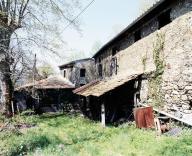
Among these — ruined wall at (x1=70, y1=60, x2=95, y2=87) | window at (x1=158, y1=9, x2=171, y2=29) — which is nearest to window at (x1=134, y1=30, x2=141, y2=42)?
window at (x1=158, y1=9, x2=171, y2=29)

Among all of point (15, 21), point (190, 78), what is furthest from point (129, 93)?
point (15, 21)

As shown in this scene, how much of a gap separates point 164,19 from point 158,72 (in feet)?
9.08

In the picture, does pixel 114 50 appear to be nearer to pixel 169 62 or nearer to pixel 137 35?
pixel 137 35

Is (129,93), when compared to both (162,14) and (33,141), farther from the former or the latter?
(33,141)

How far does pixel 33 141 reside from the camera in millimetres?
13391

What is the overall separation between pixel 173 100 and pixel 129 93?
193 inches

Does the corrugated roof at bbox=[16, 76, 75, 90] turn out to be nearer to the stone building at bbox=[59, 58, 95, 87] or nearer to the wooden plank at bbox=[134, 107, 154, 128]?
the stone building at bbox=[59, 58, 95, 87]

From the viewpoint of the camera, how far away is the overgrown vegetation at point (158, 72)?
587 inches

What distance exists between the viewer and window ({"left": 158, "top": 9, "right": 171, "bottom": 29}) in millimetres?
14586

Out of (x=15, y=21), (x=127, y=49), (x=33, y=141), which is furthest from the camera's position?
(x=15, y=21)

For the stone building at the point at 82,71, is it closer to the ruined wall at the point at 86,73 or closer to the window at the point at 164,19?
the ruined wall at the point at 86,73

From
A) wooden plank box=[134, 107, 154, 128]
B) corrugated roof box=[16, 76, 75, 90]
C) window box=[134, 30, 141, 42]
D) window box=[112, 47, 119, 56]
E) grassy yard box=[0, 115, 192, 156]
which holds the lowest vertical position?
grassy yard box=[0, 115, 192, 156]

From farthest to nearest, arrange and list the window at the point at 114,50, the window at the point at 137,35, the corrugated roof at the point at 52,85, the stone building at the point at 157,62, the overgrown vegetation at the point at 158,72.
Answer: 1. the corrugated roof at the point at 52,85
2. the window at the point at 114,50
3. the window at the point at 137,35
4. the overgrown vegetation at the point at 158,72
5. the stone building at the point at 157,62

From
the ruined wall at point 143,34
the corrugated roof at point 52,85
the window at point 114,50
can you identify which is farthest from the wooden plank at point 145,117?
the corrugated roof at point 52,85
